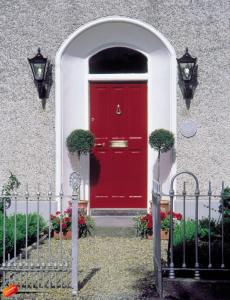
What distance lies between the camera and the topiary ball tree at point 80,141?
913cm

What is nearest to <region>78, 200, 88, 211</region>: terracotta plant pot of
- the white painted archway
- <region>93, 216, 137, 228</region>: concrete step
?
<region>93, 216, 137, 228</region>: concrete step

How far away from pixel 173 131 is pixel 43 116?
2087mm

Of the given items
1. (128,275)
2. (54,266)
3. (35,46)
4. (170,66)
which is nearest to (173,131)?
(170,66)

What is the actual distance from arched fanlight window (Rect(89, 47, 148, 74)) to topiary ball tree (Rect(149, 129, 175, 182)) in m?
1.38

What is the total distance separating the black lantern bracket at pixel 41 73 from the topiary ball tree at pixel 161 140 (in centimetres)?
183

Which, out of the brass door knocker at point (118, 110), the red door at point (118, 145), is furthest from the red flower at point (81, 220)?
the brass door knocker at point (118, 110)

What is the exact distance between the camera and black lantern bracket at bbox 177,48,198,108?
8.99 m

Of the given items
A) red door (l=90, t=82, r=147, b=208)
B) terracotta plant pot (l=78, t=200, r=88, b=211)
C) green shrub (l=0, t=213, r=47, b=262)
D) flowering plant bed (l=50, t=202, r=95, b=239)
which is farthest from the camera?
red door (l=90, t=82, r=147, b=208)

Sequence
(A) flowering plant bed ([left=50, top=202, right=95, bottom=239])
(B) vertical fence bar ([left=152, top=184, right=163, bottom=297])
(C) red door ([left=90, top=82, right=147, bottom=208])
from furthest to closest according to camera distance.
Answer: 1. (C) red door ([left=90, top=82, right=147, bottom=208])
2. (A) flowering plant bed ([left=50, top=202, right=95, bottom=239])
3. (B) vertical fence bar ([left=152, top=184, right=163, bottom=297])

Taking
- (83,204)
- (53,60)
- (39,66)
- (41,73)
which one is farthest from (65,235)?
(53,60)

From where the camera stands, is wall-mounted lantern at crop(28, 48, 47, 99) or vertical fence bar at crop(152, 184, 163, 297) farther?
wall-mounted lantern at crop(28, 48, 47, 99)

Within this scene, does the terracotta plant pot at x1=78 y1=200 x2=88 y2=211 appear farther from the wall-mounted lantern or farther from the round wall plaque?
the wall-mounted lantern

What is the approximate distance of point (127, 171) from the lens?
988 cm

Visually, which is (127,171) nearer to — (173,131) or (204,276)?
(173,131)
